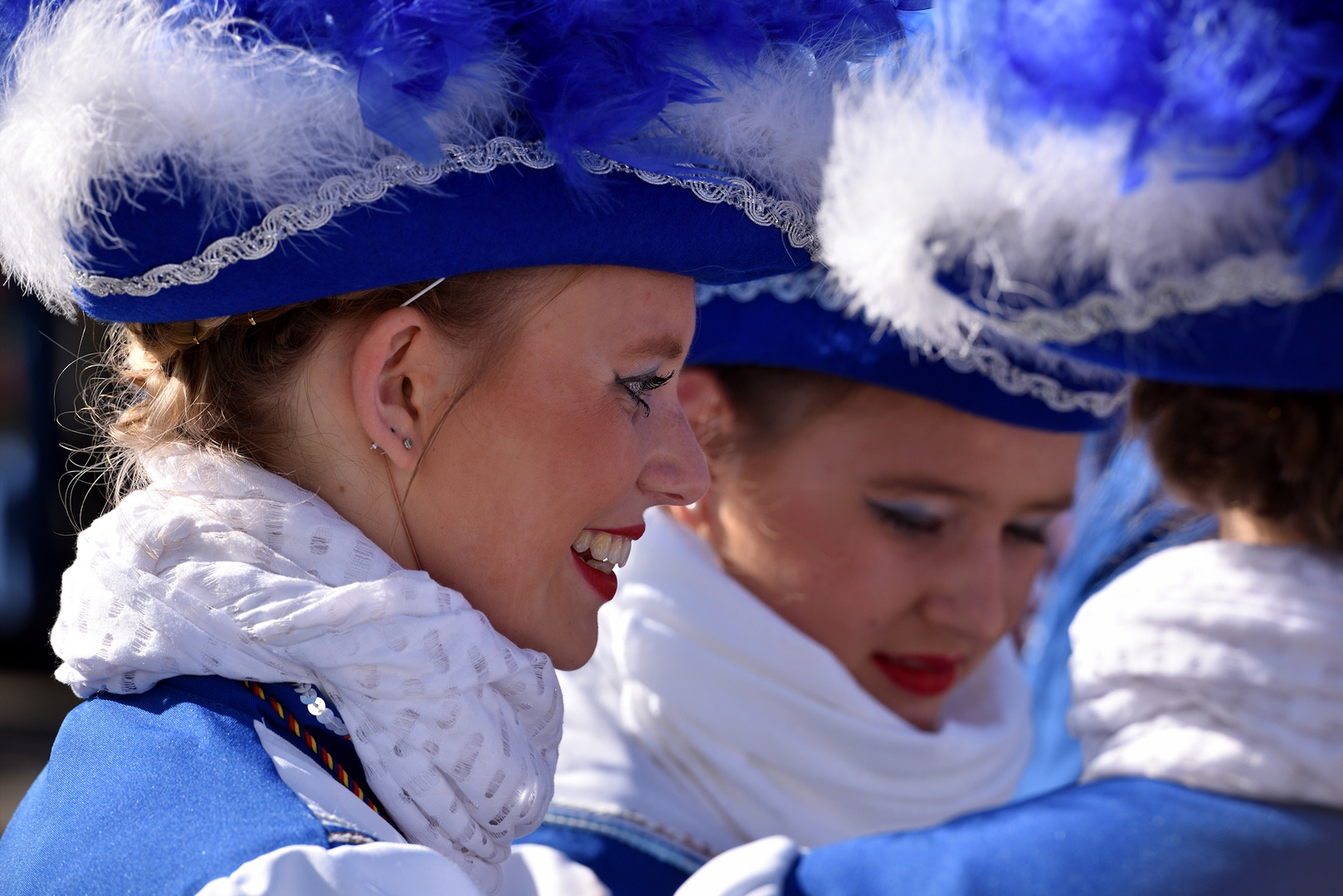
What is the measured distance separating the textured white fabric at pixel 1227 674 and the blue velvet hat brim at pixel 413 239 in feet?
2.30

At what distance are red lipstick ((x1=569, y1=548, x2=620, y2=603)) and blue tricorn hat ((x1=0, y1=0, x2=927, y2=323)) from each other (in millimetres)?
409

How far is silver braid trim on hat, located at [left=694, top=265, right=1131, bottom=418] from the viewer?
2221 millimetres

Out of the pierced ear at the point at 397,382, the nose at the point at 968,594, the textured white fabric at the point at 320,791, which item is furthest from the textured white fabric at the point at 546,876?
the nose at the point at 968,594

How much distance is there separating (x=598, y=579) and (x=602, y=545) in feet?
0.17

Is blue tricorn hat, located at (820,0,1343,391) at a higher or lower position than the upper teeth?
higher

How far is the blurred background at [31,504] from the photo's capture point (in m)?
6.64

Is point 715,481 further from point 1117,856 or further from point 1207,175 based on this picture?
point 1207,175

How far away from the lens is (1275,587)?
4.24 feet

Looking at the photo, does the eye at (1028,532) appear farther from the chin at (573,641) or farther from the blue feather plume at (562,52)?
the blue feather plume at (562,52)

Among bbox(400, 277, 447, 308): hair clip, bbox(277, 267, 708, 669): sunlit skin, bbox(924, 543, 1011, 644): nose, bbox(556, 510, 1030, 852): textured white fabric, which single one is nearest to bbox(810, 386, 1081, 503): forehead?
bbox(924, 543, 1011, 644): nose

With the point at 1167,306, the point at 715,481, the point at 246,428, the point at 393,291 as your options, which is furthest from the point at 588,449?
the point at 715,481

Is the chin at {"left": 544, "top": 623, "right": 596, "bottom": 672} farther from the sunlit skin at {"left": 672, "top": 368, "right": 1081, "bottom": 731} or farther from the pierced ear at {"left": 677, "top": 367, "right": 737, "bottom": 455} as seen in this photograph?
the pierced ear at {"left": 677, "top": 367, "right": 737, "bottom": 455}

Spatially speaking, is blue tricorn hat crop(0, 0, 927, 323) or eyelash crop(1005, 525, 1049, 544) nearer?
blue tricorn hat crop(0, 0, 927, 323)

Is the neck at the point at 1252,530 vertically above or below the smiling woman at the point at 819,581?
above
